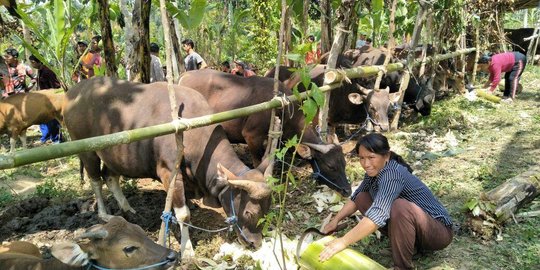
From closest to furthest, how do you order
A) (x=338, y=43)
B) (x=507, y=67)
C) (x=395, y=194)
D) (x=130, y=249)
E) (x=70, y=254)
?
(x=70, y=254), (x=130, y=249), (x=395, y=194), (x=338, y=43), (x=507, y=67)

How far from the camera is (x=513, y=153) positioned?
6.69 metres

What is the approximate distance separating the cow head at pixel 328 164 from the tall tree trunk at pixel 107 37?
336cm

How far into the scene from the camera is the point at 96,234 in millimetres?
3209

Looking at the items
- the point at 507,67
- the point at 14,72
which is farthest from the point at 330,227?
the point at 14,72

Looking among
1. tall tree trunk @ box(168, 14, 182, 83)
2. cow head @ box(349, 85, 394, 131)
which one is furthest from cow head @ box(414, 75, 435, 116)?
tall tree trunk @ box(168, 14, 182, 83)

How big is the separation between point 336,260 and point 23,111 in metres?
8.36

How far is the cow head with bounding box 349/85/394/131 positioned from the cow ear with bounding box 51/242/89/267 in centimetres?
565

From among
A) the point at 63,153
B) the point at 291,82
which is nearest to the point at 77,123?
the point at 63,153

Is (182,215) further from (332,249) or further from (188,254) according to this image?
(332,249)

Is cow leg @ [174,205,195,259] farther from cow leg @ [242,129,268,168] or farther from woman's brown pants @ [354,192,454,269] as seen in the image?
woman's brown pants @ [354,192,454,269]

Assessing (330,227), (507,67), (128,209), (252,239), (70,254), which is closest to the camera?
(70,254)

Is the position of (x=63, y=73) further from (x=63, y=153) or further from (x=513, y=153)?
(x=513, y=153)

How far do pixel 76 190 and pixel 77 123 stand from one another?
5.78ft

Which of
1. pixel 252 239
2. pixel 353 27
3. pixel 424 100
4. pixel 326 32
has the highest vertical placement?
pixel 353 27
